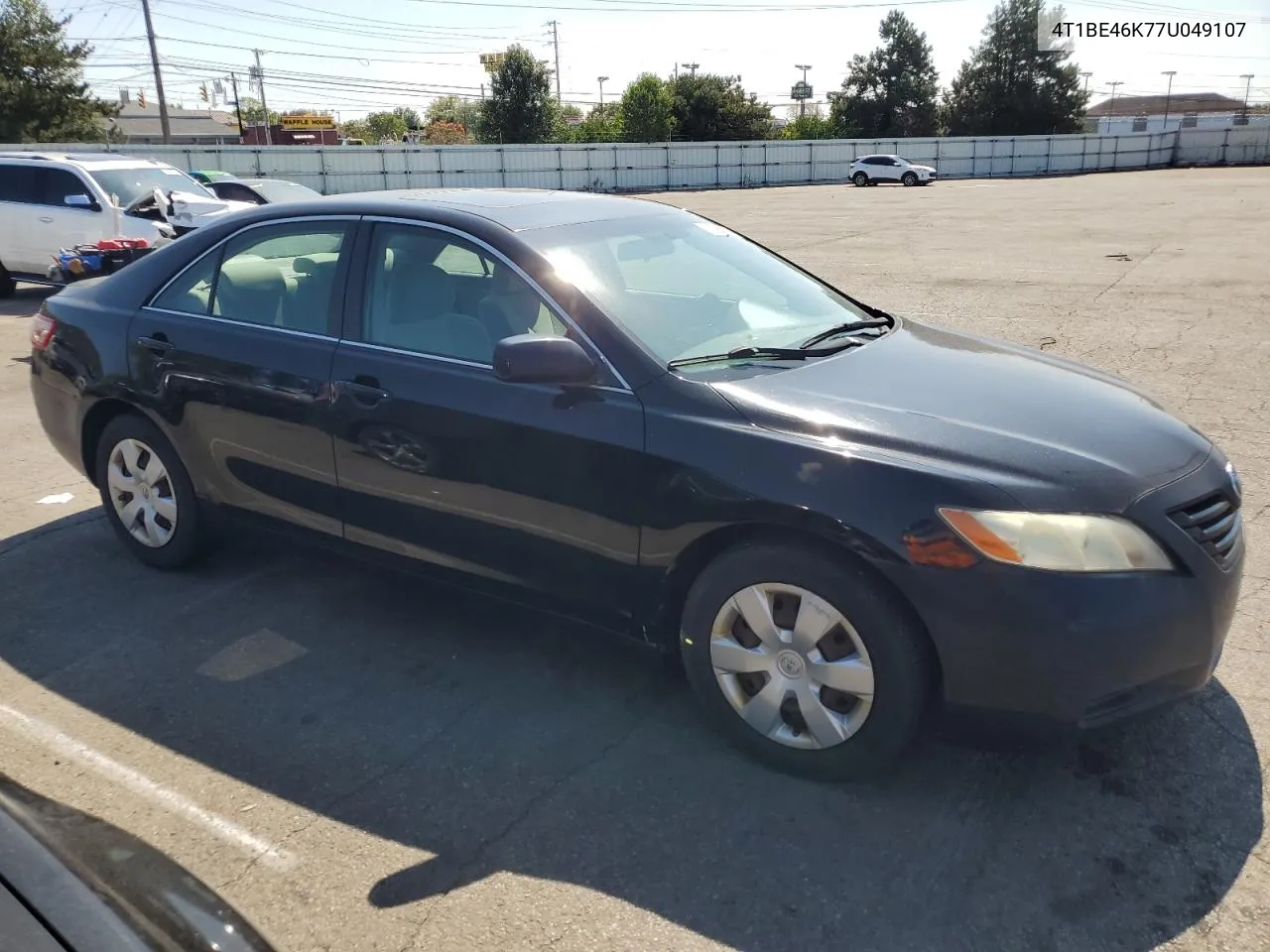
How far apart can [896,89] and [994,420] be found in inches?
3375

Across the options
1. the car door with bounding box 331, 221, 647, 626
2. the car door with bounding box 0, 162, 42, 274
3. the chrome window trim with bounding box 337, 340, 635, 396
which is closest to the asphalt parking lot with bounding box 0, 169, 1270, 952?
the car door with bounding box 331, 221, 647, 626

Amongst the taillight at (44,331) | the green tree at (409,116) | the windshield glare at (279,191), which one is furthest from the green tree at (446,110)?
the taillight at (44,331)

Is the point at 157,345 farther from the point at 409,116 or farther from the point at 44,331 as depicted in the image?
the point at 409,116

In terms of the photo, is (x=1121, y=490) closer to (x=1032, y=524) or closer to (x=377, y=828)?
(x=1032, y=524)

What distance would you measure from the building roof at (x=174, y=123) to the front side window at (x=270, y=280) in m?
101

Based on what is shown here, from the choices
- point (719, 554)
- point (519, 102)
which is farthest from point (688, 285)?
point (519, 102)

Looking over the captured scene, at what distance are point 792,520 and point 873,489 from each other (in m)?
0.24

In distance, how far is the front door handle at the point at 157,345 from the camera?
4422mm

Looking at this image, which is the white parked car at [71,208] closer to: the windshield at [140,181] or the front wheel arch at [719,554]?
the windshield at [140,181]

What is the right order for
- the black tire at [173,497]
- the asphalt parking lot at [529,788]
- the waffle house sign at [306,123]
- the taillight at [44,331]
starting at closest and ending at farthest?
the asphalt parking lot at [529,788] → the black tire at [173,497] → the taillight at [44,331] → the waffle house sign at [306,123]

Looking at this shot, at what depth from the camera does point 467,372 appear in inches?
141

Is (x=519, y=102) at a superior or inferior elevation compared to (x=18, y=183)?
superior

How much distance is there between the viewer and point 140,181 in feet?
46.2

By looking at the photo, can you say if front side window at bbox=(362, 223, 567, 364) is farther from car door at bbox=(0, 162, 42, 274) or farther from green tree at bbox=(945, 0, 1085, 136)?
green tree at bbox=(945, 0, 1085, 136)
